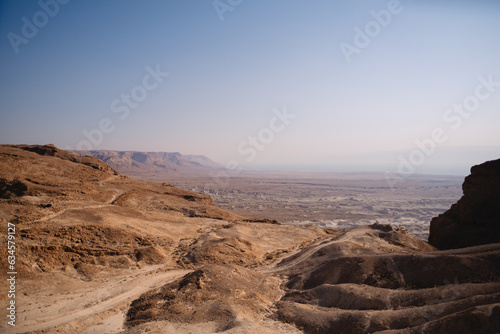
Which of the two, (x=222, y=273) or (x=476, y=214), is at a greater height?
(x=476, y=214)

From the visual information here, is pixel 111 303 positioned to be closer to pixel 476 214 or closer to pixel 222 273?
pixel 222 273

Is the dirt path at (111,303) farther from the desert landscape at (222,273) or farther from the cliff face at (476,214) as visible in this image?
the cliff face at (476,214)

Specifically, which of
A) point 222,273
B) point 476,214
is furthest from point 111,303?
point 476,214

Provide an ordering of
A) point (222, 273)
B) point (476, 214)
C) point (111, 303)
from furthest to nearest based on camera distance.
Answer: point (476, 214)
point (222, 273)
point (111, 303)

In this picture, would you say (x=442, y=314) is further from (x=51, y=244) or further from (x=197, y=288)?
(x=51, y=244)

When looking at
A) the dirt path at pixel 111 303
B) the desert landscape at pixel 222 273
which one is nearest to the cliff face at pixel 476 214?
the desert landscape at pixel 222 273

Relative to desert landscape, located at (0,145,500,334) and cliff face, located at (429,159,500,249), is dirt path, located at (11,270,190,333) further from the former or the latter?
cliff face, located at (429,159,500,249)

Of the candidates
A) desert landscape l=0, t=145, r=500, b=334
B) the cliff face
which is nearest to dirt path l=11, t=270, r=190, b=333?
desert landscape l=0, t=145, r=500, b=334
